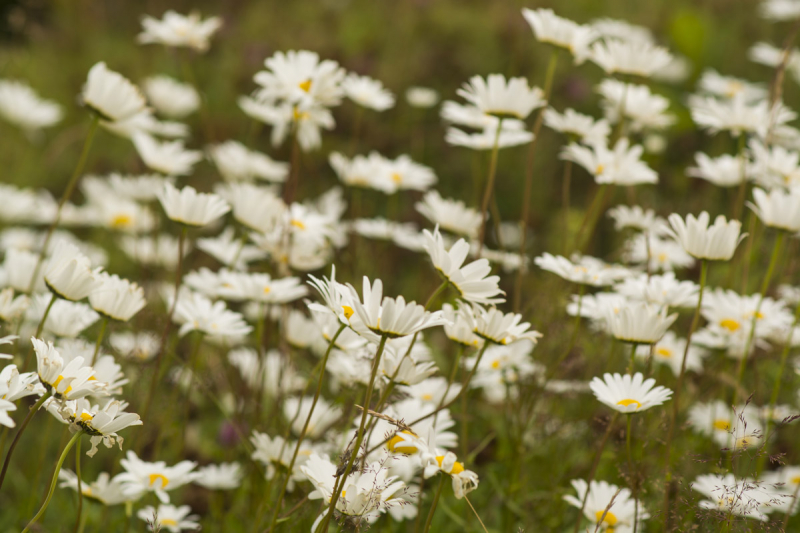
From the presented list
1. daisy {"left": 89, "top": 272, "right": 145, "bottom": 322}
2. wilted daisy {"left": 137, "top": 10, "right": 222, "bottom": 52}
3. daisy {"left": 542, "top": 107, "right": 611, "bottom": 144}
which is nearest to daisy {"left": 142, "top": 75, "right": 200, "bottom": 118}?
wilted daisy {"left": 137, "top": 10, "right": 222, "bottom": 52}

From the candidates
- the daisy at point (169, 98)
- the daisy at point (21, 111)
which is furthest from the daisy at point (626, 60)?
the daisy at point (21, 111)

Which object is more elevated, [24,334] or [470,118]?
A: [470,118]

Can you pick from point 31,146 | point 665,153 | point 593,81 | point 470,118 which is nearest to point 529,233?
point 665,153

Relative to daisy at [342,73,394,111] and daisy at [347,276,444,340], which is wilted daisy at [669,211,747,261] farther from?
daisy at [342,73,394,111]

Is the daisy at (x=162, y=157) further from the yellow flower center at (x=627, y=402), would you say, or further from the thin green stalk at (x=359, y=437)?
the yellow flower center at (x=627, y=402)

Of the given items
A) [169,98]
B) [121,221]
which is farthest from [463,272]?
[169,98]

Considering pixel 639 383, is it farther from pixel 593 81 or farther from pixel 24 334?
pixel 593 81

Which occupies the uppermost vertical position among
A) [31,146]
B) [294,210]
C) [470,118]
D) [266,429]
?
[470,118]
